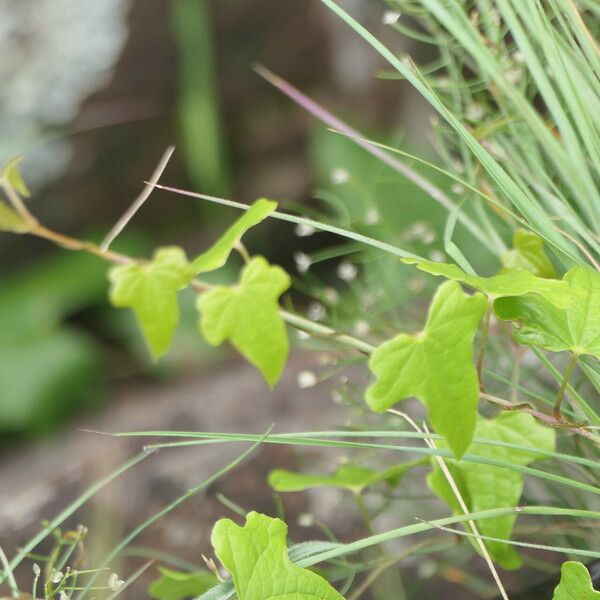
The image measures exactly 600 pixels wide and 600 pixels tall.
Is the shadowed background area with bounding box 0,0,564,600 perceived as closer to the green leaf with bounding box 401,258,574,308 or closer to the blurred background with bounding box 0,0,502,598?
the blurred background with bounding box 0,0,502,598

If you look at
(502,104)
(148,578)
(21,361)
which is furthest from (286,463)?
(21,361)

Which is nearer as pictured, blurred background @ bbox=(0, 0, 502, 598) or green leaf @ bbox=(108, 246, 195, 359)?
green leaf @ bbox=(108, 246, 195, 359)

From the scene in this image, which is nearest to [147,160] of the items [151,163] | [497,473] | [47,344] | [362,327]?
[151,163]

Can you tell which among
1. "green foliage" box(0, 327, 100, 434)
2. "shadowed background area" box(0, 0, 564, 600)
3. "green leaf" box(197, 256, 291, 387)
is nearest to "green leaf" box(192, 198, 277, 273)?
"green leaf" box(197, 256, 291, 387)

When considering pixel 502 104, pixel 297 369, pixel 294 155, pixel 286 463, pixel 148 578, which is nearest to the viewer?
pixel 502 104

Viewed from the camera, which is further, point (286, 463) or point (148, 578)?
point (286, 463)

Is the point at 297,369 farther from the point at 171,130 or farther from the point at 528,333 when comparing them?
the point at 528,333
